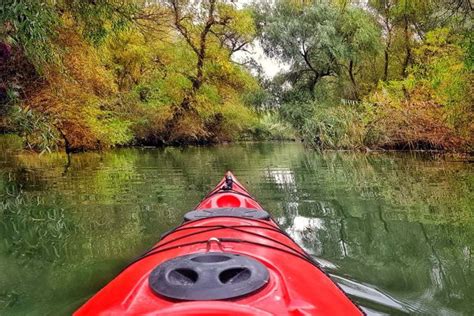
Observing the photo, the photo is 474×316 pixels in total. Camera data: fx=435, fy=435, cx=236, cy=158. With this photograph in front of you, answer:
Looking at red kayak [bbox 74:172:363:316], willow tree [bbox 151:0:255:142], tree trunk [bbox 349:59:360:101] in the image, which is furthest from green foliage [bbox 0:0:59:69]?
tree trunk [bbox 349:59:360:101]

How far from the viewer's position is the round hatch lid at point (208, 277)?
1.41 metres

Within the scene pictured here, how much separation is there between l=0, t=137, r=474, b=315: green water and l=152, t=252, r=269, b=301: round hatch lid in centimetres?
139

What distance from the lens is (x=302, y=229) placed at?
479 cm

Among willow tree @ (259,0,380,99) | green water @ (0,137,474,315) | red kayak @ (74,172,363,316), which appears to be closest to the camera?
red kayak @ (74,172,363,316)

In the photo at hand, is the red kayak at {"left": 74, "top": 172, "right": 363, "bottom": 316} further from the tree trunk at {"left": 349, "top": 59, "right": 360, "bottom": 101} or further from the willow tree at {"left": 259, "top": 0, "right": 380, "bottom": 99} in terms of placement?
the tree trunk at {"left": 349, "top": 59, "right": 360, "bottom": 101}

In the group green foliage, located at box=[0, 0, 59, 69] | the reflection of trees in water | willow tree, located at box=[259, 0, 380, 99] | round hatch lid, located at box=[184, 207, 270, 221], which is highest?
willow tree, located at box=[259, 0, 380, 99]

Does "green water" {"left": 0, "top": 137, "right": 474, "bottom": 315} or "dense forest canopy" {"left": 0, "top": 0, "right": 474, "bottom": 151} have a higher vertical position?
"dense forest canopy" {"left": 0, "top": 0, "right": 474, "bottom": 151}

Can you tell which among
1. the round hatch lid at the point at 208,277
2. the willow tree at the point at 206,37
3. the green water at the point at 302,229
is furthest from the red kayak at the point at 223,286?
the willow tree at the point at 206,37

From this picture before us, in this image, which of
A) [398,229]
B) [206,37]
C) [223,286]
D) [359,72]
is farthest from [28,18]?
[359,72]

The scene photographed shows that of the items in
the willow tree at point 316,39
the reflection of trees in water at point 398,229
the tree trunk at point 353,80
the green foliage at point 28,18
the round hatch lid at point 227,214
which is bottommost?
the reflection of trees in water at point 398,229

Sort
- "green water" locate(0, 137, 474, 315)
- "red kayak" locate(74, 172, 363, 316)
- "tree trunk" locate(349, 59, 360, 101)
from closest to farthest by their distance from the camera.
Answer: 1. "red kayak" locate(74, 172, 363, 316)
2. "green water" locate(0, 137, 474, 315)
3. "tree trunk" locate(349, 59, 360, 101)

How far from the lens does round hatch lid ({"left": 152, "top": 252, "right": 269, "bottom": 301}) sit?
141 cm

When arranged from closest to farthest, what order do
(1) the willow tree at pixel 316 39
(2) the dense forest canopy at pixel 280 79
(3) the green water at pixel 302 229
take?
(3) the green water at pixel 302 229
(2) the dense forest canopy at pixel 280 79
(1) the willow tree at pixel 316 39

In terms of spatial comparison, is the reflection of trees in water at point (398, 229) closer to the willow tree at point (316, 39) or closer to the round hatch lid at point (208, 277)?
the round hatch lid at point (208, 277)
